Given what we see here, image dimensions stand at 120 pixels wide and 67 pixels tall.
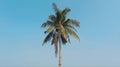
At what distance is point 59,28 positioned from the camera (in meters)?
34.3

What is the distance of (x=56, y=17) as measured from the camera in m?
35.5

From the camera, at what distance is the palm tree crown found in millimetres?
34375

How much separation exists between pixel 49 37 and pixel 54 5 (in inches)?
201

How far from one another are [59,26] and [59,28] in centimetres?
40

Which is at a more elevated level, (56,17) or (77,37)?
(56,17)

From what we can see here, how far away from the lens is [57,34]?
3466cm

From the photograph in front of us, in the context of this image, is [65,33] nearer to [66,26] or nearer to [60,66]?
[66,26]

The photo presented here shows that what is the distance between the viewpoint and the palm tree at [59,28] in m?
34.2

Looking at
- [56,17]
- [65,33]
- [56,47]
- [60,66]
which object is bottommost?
[60,66]

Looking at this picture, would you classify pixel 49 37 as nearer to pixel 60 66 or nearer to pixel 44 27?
pixel 44 27

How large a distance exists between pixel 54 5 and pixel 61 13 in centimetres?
170

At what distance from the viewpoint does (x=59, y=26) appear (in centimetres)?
3456

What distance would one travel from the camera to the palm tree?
112 ft

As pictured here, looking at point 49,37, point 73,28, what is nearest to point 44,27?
point 49,37
